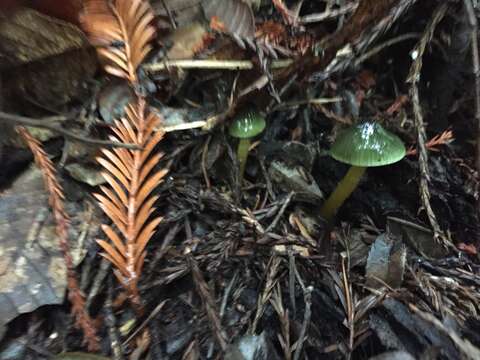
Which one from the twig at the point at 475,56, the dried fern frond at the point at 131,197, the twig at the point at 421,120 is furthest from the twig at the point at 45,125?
the twig at the point at 475,56

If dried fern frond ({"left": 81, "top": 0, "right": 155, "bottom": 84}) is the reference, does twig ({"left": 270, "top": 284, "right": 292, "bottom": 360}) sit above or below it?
below

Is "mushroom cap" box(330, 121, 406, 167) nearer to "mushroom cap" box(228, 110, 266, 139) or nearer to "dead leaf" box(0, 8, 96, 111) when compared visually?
"mushroom cap" box(228, 110, 266, 139)

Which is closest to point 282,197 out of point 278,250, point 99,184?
point 278,250

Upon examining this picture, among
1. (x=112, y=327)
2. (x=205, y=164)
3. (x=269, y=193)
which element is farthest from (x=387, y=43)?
(x=112, y=327)

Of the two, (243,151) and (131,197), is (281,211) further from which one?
(131,197)

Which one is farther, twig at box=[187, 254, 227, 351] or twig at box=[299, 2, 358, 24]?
twig at box=[299, 2, 358, 24]

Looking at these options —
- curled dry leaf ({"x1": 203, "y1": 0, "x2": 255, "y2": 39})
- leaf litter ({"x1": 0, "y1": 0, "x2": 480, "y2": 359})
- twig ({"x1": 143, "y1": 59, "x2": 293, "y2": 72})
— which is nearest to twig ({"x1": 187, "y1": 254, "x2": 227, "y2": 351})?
leaf litter ({"x1": 0, "y1": 0, "x2": 480, "y2": 359})
